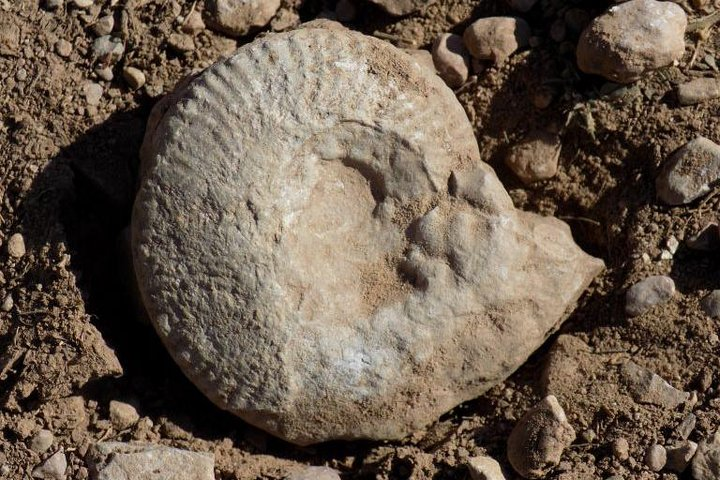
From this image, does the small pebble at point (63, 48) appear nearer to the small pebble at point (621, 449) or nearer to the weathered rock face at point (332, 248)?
the weathered rock face at point (332, 248)

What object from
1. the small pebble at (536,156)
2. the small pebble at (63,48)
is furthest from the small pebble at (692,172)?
the small pebble at (63,48)

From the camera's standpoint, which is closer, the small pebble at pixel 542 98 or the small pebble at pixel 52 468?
the small pebble at pixel 52 468

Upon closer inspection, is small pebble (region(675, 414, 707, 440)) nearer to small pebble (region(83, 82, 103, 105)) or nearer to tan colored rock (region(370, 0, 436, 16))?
tan colored rock (region(370, 0, 436, 16))

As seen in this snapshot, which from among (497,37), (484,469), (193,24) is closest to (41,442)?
(484,469)

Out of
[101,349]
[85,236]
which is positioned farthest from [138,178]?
[101,349]

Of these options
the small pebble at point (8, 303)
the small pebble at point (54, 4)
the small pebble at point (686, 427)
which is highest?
the small pebble at point (54, 4)

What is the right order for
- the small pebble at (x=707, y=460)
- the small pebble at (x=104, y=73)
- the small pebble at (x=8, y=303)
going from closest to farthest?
the small pebble at (x=707, y=460)
the small pebble at (x=8, y=303)
the small pebble at (x=104, y=73)

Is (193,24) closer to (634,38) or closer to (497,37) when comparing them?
(497,37)
